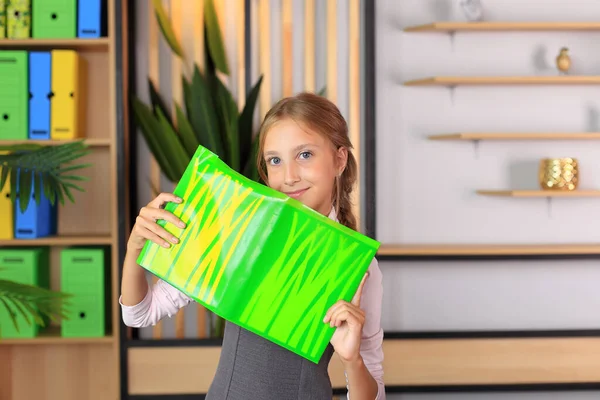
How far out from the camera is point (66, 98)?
265 centimetres

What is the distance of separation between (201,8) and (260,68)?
1.19 feet

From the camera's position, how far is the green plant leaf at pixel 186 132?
2715mm

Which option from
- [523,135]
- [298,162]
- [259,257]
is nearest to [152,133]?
[523,135]

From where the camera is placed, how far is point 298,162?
111cm

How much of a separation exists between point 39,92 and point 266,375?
75.4 inches

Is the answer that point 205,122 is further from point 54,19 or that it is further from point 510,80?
point 510,80

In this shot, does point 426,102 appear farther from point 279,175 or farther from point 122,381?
point 279,175

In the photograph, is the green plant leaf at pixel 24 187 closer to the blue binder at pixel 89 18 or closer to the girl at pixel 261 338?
the blue binder at pixel 89 18

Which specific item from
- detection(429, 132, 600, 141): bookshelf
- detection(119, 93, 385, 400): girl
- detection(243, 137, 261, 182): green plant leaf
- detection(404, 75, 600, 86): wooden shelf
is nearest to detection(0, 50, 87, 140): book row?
detection(243, 137, 261, 182): green plant leaf

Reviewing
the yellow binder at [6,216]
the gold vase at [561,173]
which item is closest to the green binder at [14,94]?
the yellow binder at [6,216]

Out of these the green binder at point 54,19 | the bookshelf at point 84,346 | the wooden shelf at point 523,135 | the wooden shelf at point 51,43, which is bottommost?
the bookshelf at point 84,346

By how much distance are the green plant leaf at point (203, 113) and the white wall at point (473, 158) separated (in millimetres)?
787

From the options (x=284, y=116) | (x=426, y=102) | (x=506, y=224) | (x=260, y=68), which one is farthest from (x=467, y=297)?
(x=284, y=116)

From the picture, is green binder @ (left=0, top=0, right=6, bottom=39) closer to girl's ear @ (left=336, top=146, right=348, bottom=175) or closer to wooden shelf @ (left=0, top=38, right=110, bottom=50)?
wooden shelf @ (left=0, top=38, right=110, bottom=50)
